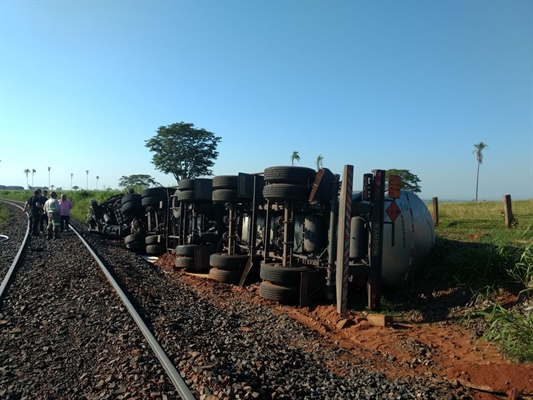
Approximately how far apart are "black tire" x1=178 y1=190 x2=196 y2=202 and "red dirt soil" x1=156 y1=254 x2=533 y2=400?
4412 mm

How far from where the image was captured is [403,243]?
7445 millimetres

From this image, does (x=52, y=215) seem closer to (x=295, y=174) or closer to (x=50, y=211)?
(x=50, y=211)

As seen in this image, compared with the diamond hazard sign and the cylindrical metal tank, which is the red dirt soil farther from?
the diamond hazard sign

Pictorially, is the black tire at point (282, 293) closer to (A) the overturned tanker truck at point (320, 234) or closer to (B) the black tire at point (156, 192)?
(A) the overturned tanker truck at point (320, 234)

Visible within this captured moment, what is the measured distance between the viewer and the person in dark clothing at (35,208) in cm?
1625

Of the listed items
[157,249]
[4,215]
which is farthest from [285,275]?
[4,215]

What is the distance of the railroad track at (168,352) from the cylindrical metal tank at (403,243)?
213 cm

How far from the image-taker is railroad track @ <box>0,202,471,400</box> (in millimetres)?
3732

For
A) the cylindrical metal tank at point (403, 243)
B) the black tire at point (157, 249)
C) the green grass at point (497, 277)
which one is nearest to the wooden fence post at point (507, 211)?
the green grass at point (497, 277)

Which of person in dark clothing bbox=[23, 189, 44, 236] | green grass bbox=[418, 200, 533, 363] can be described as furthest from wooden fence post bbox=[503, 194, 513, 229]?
person in dark clothing bbox=[23, 189, 44, 236]

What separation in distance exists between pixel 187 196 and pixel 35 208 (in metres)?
8.40

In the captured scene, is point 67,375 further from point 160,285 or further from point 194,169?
point 194,169

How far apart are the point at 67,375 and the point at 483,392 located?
375 cm

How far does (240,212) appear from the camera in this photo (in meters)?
10.0
